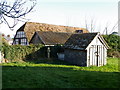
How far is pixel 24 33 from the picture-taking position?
1337 inches

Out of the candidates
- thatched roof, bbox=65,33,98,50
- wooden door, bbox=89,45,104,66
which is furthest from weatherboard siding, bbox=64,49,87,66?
wooden door, bbox=89,45,104,66

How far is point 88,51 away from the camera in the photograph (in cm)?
1784

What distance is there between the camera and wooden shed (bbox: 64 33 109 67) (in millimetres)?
17922

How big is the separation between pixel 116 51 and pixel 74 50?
14.2 m

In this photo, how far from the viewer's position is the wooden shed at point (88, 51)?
17922mm

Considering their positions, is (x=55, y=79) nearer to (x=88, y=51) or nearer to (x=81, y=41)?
(x=88, y=51)

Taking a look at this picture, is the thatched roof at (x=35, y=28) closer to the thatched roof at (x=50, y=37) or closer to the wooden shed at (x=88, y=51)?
the thatched roof at (x=50, y=37)

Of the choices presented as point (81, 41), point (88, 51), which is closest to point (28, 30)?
point (81, 41)

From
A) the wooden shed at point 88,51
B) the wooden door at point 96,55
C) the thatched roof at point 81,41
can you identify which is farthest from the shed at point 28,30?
the wooden door at point 96,55

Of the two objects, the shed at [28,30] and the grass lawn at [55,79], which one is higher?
the shed at [28,30]

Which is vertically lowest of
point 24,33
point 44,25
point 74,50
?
point 74,50

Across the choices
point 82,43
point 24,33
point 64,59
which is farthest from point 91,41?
point 24,33

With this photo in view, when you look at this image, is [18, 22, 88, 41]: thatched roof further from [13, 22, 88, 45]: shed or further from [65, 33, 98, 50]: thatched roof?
[65, 33, 98, 50]: thatched roof

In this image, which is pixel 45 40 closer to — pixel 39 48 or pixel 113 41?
pixel 39 48
